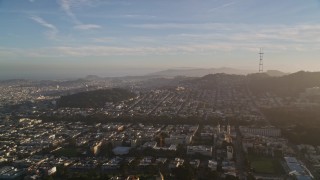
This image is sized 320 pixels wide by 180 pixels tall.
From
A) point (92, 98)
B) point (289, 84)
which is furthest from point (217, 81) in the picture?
point (92, 98)

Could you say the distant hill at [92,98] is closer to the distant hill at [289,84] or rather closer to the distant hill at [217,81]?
the distant hill at [217,81]

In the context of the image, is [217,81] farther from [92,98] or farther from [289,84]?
[92,98]

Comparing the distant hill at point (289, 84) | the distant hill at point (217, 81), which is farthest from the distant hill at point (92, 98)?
the distant hill at point (289, 84)

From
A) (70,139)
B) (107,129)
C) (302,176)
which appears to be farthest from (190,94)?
(302,176)

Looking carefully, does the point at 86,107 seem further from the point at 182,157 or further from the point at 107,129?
the point at 182,157

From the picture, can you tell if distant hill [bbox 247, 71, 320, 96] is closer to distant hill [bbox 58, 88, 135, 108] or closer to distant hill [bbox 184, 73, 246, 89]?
distant hill [bbox 184, 73, 246, 89]
